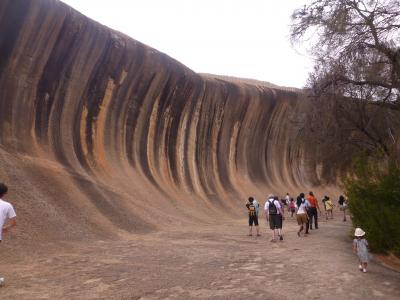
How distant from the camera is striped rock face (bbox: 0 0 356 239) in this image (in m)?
12.4

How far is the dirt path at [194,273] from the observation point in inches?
218

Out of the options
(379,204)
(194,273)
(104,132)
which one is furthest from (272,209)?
(104,132)

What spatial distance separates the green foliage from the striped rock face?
611 cm

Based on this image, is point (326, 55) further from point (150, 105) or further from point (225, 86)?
point (225, 86)

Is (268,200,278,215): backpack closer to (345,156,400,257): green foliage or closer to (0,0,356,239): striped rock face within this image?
(345,156,400,257): green foliage

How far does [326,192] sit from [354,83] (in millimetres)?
25935

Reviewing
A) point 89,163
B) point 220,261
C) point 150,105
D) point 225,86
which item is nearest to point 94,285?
point 220,261

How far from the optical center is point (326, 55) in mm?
10891

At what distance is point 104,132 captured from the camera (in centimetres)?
1791

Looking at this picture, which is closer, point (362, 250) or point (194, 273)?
point (194, 273)

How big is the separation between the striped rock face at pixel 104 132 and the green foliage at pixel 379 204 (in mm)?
6105

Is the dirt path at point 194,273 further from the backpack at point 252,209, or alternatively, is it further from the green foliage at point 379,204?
the backpack at point 252,209

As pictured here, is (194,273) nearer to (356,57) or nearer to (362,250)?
(362,250)

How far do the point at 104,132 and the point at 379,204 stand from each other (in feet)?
40.3
